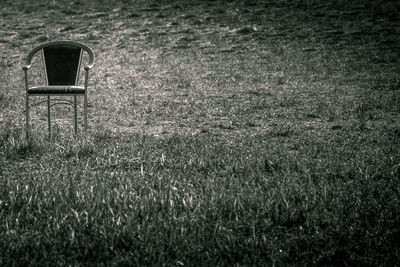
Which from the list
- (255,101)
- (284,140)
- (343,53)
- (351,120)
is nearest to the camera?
(284,140)

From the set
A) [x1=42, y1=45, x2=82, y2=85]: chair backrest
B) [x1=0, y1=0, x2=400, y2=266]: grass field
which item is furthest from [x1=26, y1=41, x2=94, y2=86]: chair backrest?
[x1=0, y1=0, x2=400, y2=266]: grass field

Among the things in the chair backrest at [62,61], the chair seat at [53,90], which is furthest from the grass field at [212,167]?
the chair backrest at [62,61]

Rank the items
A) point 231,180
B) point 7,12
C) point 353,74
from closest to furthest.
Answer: point 231,180 → point 353,74 → point 7,12

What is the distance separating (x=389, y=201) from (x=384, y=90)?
6.52m

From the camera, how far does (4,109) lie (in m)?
7.88

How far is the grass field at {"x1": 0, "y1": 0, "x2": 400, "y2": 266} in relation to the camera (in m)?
2.80

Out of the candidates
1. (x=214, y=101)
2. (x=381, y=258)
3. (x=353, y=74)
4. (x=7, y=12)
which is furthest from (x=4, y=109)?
(x=7, y=12)

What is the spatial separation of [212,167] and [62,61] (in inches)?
115

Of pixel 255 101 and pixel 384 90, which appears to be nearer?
pixel 255 101

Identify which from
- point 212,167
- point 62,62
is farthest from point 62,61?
point 212,167

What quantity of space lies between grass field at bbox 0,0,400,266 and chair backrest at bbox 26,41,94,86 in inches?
29.3

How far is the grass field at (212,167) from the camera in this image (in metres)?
2.80

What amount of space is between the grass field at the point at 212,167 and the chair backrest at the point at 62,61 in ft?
2.44

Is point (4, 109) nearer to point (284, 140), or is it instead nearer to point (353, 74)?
point (284, 140)
